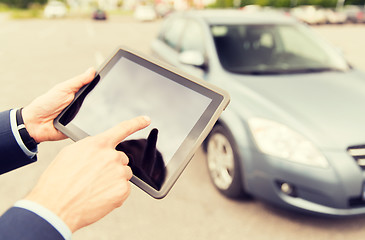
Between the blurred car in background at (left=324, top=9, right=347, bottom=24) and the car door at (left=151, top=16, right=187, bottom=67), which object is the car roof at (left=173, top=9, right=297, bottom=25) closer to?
the car door at (left=151, top=16, right=187, bottom=67)

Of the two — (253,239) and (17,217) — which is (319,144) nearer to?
(253,239)

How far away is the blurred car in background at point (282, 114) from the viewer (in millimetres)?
2188

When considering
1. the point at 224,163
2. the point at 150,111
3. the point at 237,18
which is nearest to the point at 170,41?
the point at 237,18

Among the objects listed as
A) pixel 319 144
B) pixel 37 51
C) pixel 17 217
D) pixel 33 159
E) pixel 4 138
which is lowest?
pixel 37 51

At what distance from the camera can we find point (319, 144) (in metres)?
2.19

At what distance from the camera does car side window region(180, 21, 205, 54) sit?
353 cm

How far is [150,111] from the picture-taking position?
1397 mm

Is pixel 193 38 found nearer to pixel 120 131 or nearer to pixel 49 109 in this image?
pixel 49 109

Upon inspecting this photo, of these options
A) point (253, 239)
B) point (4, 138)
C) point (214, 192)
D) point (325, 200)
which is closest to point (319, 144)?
point (325, 200)

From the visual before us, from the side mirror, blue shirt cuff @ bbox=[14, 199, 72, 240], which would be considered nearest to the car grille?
the side mirror

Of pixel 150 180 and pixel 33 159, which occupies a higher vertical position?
pixel 150 180

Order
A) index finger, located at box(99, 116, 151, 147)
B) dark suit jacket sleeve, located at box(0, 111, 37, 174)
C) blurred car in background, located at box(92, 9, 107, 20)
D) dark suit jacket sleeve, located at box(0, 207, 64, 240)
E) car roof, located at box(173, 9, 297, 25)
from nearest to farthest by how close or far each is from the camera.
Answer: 1. dark suit jacket sleeve, located at box(0, 207, 64, 240)
2. index finger, located at box(99, 116, 151, 147)
3. dark suit jacket sleeve, located at box(0, 111, 37, 174)
4. car roof, located at box(173, 9, 297, 25)
5. blurred car in background, located at box(92, 9, 107, 20)

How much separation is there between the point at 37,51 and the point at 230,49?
8752 mm

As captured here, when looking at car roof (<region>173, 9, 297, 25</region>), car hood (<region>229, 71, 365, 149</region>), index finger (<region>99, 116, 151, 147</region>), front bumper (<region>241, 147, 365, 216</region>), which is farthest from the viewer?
car roof (<region>173, 9, 297, 25</region>)
